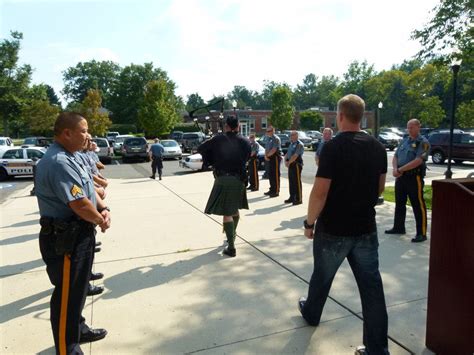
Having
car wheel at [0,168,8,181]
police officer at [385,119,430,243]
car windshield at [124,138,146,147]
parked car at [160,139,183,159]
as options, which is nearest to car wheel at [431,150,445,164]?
parked car at [160,139,183,159]

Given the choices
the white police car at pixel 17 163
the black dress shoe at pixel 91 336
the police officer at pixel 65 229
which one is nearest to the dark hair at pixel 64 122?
the police officer at pixel 65 229

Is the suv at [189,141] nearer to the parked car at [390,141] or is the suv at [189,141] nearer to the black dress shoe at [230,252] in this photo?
the parked car at [390,141]

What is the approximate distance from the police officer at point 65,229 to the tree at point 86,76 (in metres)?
87.9

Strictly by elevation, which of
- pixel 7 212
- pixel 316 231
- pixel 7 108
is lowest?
pixel 7 212

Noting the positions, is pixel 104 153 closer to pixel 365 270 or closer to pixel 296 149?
pixel 296 149

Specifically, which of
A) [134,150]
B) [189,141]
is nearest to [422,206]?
[134,150]

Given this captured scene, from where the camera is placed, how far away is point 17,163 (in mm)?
15547

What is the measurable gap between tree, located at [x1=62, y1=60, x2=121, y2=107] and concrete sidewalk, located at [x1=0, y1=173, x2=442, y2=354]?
85432 millimetres

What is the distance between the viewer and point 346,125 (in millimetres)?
2564

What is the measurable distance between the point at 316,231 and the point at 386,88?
68.8 m

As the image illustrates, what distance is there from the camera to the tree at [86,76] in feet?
278

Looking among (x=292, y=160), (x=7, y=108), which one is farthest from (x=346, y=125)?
(x=7, y=108)

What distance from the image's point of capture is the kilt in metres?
4.84

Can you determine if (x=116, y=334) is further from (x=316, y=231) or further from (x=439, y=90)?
(x=439, y=90)
